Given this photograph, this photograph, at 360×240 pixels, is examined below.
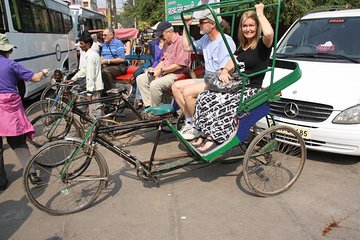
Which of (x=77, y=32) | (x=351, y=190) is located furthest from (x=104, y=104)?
(x=77, y=32)

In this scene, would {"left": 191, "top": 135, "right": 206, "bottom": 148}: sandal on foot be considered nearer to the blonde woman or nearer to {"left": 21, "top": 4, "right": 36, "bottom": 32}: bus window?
the blonde woman

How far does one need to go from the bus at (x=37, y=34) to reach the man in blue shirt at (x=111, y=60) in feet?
2.73

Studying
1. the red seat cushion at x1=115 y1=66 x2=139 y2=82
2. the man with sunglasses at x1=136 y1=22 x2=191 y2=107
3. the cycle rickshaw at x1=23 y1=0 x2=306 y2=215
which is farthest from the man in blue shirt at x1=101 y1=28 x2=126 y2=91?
the cycle rickshaw at x1=23 y1=0 x2=306 y2=215

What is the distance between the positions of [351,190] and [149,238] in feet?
7.42

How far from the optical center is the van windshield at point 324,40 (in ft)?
15.0

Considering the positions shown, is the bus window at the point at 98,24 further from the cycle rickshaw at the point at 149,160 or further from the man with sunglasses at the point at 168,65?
the cycle rickshaw at the point at 149,160

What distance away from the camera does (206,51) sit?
13.7 ft

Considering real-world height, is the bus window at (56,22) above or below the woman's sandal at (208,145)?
above

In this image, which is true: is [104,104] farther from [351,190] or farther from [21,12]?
[21,12]

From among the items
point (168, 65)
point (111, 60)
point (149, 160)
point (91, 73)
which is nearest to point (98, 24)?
point (111, 60)

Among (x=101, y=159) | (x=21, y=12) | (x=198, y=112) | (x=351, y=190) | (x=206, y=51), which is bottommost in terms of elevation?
(x=351, y=190)

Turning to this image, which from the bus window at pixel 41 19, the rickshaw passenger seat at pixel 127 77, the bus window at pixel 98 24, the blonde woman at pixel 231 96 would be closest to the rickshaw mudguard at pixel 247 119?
the blonde woman at pixel 231 96

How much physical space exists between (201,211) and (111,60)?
12.7 feet

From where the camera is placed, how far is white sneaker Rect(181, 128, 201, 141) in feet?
11.8
